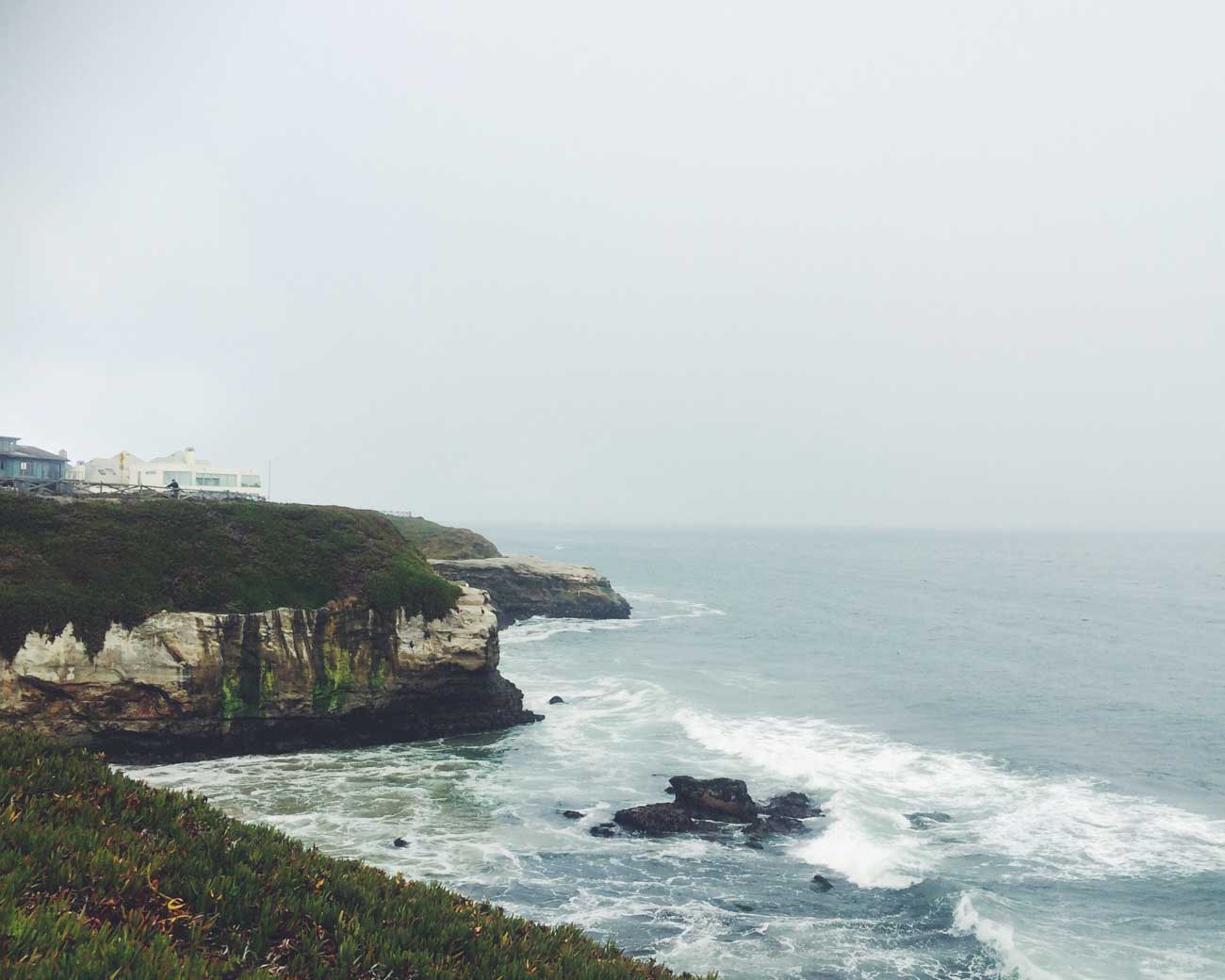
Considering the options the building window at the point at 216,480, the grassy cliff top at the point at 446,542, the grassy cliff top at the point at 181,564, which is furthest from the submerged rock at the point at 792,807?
the building window at the point at 216,480

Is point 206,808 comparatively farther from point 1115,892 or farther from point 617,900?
point 1115,892

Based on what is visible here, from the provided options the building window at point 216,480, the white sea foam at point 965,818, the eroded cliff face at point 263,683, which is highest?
the building window at point 216,480

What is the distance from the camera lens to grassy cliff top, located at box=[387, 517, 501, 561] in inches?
3829

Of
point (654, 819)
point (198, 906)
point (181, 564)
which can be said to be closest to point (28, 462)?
point (181, 564)

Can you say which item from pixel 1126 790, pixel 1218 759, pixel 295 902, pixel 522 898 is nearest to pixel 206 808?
pixel 295 902

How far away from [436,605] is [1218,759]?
140 ft

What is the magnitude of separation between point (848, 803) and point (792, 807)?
8.94 feet

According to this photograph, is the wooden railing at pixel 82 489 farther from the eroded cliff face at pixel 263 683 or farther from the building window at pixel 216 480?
the eroded cliff face at pixel 263 683

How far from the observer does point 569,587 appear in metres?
94.4

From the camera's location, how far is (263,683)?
126ft

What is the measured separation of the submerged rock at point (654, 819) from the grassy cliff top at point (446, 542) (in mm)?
64322

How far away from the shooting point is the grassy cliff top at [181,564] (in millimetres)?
35375

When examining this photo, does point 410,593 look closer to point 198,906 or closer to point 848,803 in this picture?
point 848,803

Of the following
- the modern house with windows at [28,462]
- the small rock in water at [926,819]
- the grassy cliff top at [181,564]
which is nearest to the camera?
the small rock in water at [926,819]
